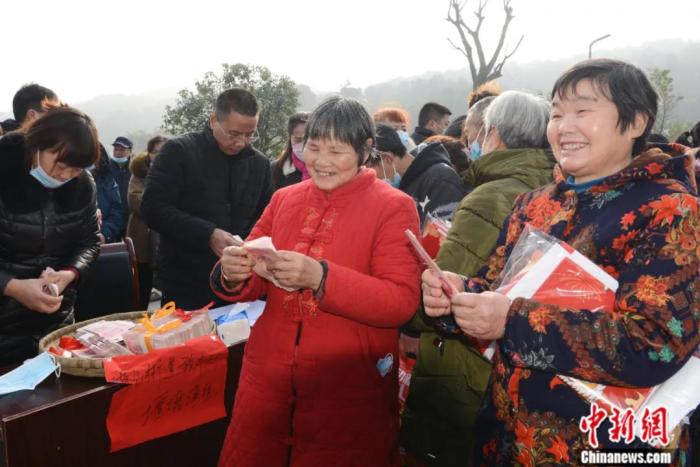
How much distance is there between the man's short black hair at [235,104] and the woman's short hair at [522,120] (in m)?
Result: 1.65

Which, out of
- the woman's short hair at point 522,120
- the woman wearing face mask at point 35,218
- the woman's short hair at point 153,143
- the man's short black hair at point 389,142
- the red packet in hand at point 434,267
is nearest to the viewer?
the red packet in hand at point 434,267

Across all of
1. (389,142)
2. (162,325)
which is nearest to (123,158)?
(389,142)

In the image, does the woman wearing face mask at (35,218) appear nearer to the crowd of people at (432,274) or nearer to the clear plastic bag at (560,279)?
the crowd of people at (432,274)

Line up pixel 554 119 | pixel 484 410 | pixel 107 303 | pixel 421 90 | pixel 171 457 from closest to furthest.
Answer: pixel 554 119 < pixel 484 410 < pixel 171 457 < pixel 107 303 < pixel 421 90

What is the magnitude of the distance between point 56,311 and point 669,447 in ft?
8.05

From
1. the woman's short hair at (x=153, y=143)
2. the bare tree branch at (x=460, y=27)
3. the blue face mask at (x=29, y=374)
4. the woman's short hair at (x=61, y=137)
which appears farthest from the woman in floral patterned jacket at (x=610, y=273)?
the bare tree branch at (x=460, y=27)

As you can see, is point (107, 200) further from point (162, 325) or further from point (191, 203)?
point (162, 325)

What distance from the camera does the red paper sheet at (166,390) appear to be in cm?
189

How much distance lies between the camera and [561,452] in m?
1.26

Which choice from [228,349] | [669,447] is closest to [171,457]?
[228,349]

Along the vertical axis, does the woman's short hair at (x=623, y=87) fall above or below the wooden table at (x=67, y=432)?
above

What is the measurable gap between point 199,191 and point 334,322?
1.77m

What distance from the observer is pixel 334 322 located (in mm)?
1704

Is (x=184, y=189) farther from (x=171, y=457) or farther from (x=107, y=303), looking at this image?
(x=171, y=457)
